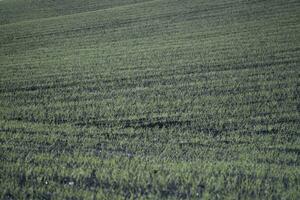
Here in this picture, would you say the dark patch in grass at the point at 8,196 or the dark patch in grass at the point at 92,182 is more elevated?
the dark patch in grass at the point at 8,196

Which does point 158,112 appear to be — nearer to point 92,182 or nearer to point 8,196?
point 92,182

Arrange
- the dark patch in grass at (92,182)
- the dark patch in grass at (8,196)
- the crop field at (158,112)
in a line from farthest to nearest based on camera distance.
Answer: the crop field at (158,112)
the dark patch in grass at (92,182)
the dark patch in grass at (8,196)

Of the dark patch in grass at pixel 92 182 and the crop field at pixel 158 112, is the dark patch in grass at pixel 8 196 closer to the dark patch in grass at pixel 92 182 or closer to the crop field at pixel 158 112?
the crop field at pixel 158 112

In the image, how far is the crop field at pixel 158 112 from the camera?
9.39 m

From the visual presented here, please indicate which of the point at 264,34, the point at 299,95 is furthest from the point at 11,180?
the point at 264,34

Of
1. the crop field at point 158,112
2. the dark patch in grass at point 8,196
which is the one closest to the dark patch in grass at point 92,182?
the crop field at point 158,112

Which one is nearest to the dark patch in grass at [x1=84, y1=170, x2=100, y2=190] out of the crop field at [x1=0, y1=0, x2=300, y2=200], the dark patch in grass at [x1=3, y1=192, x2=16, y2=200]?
the crop field at [x1=0, y1=0, x2=300, y2=200]

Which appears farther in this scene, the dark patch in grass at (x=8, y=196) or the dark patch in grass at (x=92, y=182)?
the dark patch in grass at (x=92, y=182)

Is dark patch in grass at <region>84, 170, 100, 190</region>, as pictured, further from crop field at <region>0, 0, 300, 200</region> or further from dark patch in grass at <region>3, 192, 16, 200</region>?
dark patch in grass at <region>3, 192, 16, 200</region>

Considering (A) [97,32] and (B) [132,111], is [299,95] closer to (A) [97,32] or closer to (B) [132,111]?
(B) [132,111]

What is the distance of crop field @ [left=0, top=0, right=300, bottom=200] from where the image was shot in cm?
939

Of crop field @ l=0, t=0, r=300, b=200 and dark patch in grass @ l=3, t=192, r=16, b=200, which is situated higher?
dark patch in grass @ l=3, t=192, r=16, b=200

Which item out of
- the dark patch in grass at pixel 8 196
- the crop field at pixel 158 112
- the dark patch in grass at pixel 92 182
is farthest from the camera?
the crop field at pixel 158 112

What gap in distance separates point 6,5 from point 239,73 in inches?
1712
